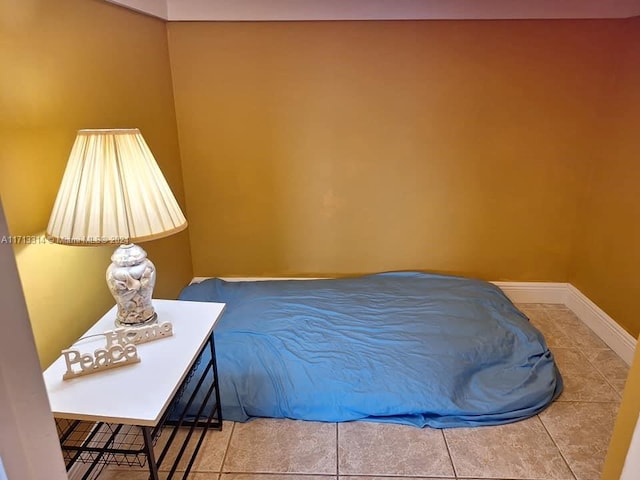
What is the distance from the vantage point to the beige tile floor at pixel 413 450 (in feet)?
5.05

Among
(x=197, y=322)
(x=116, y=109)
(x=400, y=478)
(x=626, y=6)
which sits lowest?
(x=400, y=478)

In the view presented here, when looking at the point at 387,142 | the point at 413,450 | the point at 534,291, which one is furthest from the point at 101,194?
the point at 534,291

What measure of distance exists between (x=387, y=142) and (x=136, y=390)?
1948 millimetres

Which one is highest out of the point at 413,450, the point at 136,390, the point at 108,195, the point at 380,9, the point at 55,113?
the point at 380,9

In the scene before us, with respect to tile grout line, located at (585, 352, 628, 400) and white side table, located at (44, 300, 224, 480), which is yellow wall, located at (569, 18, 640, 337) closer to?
tile grout line, located at (585, 352, 628, 400)

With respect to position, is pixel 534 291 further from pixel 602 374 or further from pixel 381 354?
pixel 381 354

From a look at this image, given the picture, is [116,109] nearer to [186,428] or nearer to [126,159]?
[126,159]

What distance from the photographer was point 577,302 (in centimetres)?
265

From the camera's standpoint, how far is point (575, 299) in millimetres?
2678

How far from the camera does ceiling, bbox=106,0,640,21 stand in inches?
90.2

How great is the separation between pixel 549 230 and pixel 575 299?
17.9 inches

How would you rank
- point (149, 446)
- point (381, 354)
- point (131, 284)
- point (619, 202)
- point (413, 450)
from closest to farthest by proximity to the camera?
point (149, 446), point (131, 284), point (413, 450), point (381, 354), point (619, 202)

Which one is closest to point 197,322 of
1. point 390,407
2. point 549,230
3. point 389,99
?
point 390,407

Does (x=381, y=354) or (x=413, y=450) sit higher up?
(x=381, y=354)
